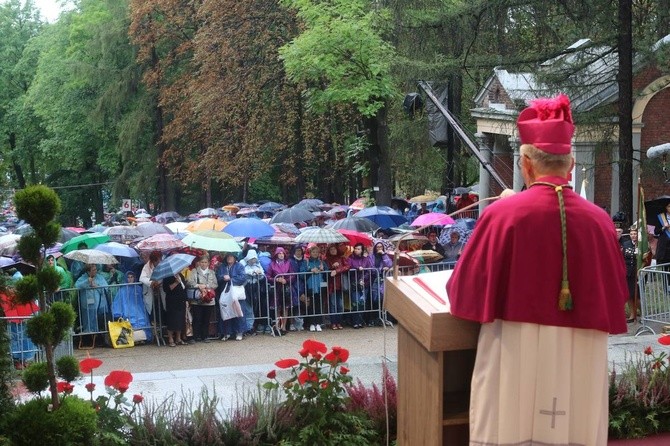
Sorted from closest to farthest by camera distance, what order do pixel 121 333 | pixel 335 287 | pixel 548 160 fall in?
1. pixel 548 160
2. pixel 121 333
3. pixel 335 287

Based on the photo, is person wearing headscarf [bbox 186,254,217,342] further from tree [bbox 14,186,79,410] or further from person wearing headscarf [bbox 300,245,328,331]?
tree [bbox 14,186,79,410]

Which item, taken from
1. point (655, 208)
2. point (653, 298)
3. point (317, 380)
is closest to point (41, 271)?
point (317, 380)

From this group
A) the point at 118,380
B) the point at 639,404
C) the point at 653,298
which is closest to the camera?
the point at 118,380

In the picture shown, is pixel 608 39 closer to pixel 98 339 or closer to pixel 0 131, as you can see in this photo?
pixel 98 339

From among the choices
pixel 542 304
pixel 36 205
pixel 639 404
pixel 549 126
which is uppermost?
pixel 549 126

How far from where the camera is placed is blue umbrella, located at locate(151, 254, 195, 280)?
13.8 meters

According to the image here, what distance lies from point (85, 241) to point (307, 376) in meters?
11.3

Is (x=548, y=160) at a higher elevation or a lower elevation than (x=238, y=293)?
higher

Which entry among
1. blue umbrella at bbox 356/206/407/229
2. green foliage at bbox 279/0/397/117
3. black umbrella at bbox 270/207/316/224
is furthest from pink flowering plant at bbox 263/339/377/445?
green foliage at bbox 279/0/397/117

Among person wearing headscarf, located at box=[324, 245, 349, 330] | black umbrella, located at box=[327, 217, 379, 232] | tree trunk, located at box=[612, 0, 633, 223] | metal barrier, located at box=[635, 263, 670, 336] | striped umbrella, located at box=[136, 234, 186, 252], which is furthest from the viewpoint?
black umbrella, located at box=[327, 217, 379, 232]

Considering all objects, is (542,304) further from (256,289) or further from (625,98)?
(625,98)

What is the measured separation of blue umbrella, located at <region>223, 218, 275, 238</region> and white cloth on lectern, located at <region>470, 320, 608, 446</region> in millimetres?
13247

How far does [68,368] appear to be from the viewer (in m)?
5.39

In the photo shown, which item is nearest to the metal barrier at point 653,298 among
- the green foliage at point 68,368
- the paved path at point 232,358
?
the paved path at point 232,358
